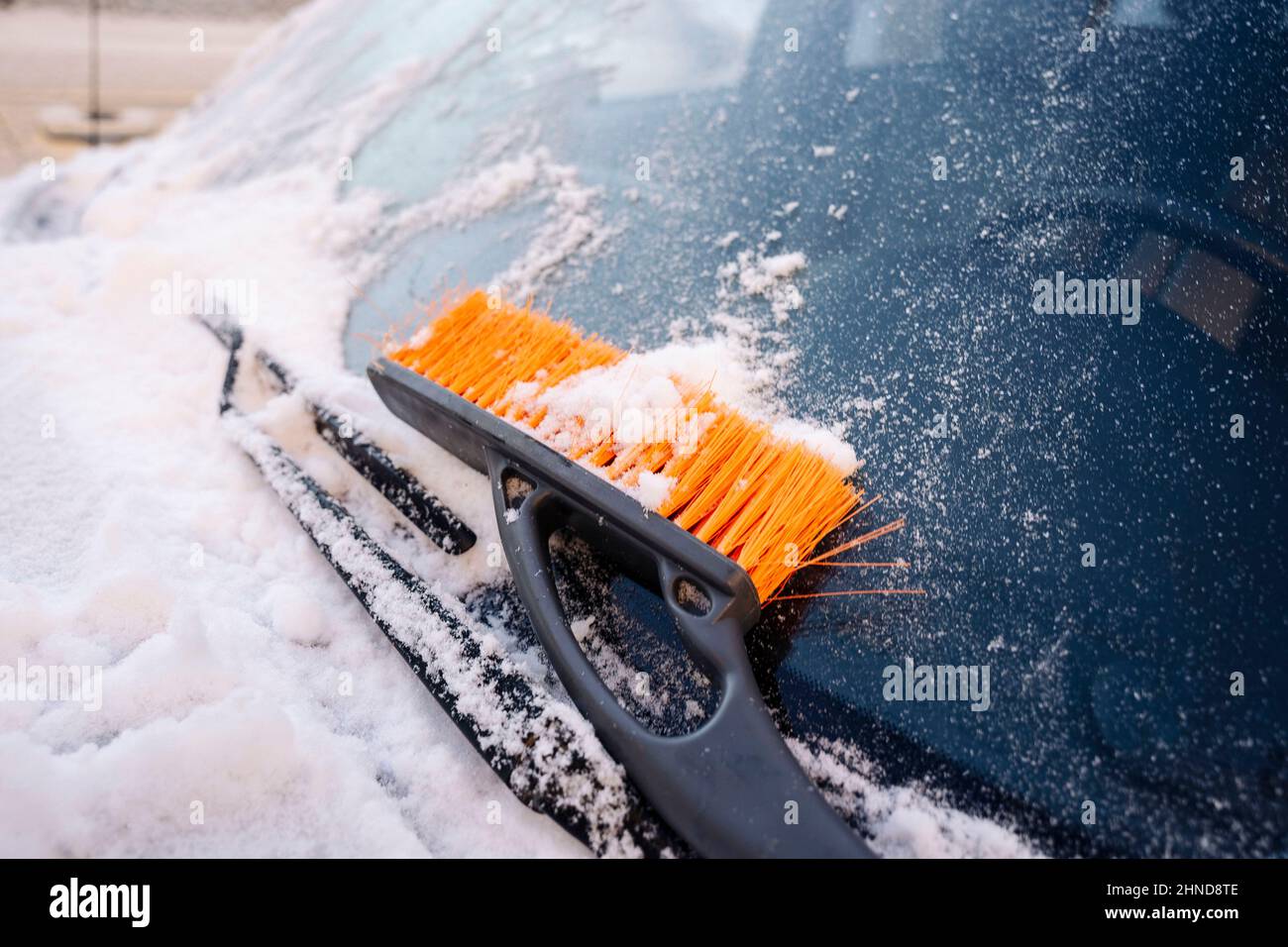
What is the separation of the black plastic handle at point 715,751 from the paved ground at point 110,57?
4747mm

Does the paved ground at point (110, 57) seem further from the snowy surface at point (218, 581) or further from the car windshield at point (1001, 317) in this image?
the car windshield at point (1001, 317)

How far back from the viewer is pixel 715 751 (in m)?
0.79

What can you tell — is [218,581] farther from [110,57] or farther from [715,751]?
[110,57]

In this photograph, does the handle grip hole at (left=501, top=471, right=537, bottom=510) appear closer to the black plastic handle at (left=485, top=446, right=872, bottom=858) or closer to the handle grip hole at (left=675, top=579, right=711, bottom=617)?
the black plastic handle at (left=485, top=446, right=872, bottom=858)

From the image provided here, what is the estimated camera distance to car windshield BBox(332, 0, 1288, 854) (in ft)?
2.54

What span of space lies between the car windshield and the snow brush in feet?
0.23

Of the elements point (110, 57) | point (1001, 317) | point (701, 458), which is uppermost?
point (110, 57)

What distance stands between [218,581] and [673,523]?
2.31 feet

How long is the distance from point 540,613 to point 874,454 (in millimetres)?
484

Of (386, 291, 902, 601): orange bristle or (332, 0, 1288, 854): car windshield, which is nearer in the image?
(332, 0, 1288, 854): car windshield

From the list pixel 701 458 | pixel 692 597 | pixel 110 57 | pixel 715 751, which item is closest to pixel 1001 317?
pixel 701 458

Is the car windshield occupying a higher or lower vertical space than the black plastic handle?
higher

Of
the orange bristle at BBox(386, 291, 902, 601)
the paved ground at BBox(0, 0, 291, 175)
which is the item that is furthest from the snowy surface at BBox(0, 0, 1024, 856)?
the paved ground at BBox(0, 0, 291, 175)
